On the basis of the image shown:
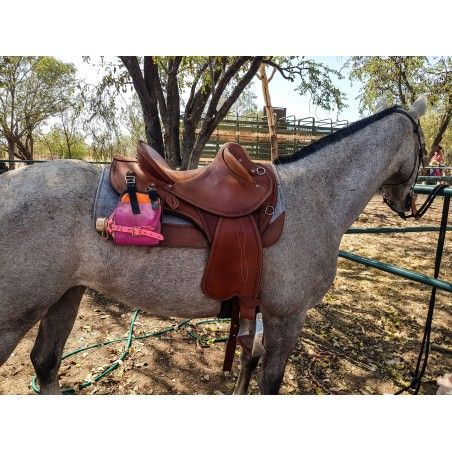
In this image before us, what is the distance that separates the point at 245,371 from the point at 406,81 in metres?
14.2

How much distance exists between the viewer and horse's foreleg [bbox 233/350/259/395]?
2508mm

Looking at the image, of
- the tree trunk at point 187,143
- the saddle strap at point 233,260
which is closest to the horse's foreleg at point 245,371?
the saddle strap at point 233,260

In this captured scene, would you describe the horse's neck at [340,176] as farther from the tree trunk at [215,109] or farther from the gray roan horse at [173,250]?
the tree trunk at [215,109]

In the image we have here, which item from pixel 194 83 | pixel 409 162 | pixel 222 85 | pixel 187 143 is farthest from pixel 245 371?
pixel 194 83

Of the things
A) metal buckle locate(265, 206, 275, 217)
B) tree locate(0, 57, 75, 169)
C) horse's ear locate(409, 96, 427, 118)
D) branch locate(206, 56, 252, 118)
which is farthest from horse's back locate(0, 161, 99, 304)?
tree locate(0, 57, 75, 169)

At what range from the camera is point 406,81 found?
Result: 12844 mm

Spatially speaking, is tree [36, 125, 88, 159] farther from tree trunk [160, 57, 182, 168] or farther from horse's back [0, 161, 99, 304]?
horse's back [0, 161, 99, 304]

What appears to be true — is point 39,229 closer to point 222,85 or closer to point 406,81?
point 222,85

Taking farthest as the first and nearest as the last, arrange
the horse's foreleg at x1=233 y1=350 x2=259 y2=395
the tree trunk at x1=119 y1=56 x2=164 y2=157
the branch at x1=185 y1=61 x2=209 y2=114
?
the branch at x1=185 y1=61 x2=209 y2=114 < the tree trunk at x1=119 y1=56 x2=164 y2=157 < the horse's foreleg at x1=233 y1=350 x2=259 y2=395

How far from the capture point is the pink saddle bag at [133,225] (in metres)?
1.72

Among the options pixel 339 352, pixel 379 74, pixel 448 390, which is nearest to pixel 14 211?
pixel 448 390

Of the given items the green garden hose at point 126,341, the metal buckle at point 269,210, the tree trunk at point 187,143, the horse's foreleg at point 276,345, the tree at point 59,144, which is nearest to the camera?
the metal buckle at point 269,210

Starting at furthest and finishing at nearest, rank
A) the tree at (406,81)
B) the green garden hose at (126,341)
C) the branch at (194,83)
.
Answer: the tree at (406,81) < the branch at (194,83) < the green garden hose at (126,341)

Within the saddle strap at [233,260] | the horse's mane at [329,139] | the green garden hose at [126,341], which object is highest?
the horse's mane at [329,139]
